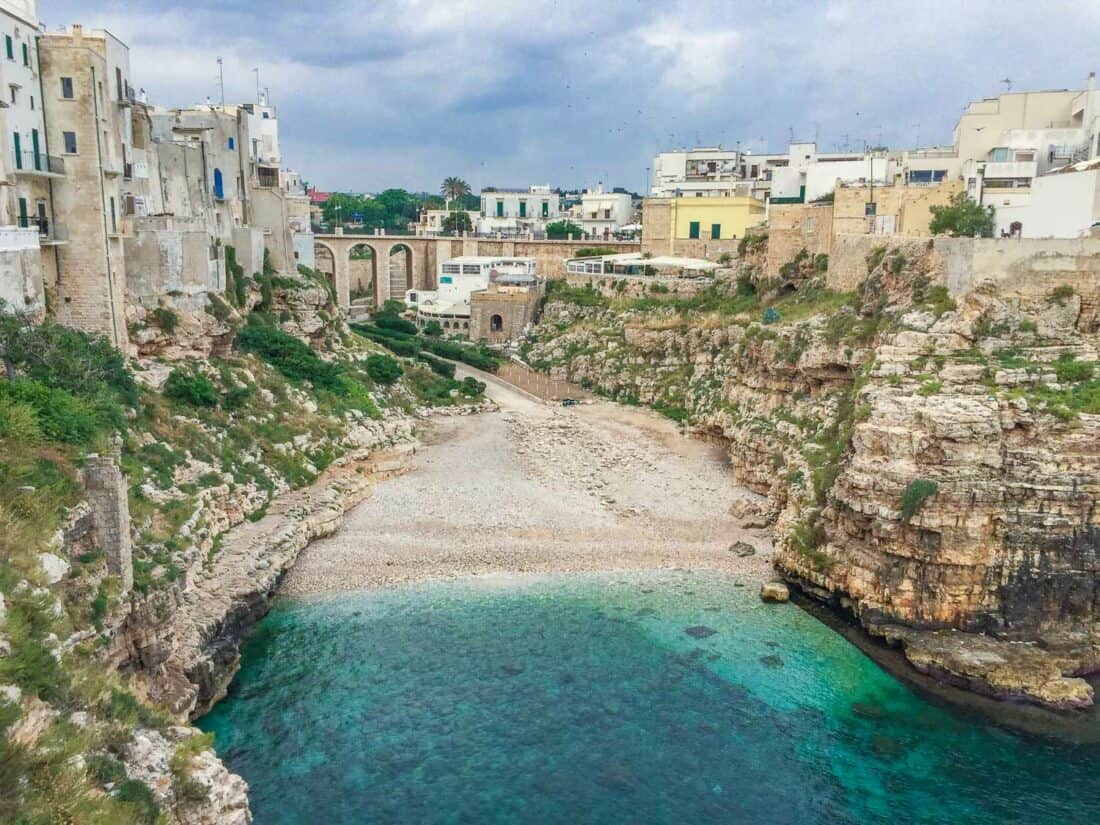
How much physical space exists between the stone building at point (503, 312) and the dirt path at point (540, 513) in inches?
772

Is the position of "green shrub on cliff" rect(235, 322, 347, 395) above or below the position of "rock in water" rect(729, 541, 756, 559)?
above

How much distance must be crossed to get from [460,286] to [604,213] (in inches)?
961

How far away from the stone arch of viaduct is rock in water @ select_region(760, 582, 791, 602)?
44.0m

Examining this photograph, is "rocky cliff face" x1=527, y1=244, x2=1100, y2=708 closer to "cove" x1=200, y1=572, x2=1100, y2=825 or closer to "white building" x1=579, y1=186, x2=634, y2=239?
"cove" x1=200, y1=572, x2=1100, y2=825

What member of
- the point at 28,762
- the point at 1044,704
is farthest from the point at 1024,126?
the point at 28,762

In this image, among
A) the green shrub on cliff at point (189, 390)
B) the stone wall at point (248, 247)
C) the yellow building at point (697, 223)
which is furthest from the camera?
the yellow building at point (697, 223)

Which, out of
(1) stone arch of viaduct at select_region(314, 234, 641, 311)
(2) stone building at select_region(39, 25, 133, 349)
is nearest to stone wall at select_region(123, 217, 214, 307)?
(2) stone building at select_region(39, 25, 133, 349)

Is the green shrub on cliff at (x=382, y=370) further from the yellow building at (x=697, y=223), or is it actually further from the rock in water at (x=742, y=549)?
the yellow building at (x=697, y=223)

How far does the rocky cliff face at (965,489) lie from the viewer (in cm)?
2241

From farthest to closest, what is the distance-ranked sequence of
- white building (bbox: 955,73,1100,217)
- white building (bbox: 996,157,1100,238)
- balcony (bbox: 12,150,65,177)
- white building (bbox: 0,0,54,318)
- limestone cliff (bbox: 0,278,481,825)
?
white building (bbox: 955,73,1100,217) → white building (bbox: 996,157,1100,238) → balcony (bbox: 12,150,65,177) → white building (bbox: 0,0,54,318) → limestone cliff (bbox: 0,278,481,825)

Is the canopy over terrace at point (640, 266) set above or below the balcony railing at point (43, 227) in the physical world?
below

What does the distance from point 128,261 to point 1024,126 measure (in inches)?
1574

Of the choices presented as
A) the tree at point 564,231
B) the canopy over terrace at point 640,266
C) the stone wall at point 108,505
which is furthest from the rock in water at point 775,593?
the tree at point 564,231

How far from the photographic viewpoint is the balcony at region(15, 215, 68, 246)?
25531 mm
